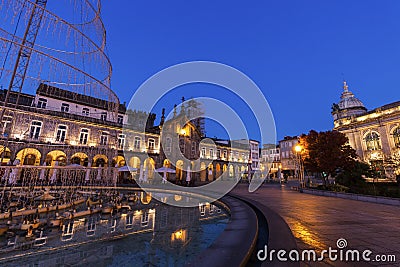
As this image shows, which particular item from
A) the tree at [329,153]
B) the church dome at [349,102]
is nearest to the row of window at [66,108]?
the tree at [329,153]

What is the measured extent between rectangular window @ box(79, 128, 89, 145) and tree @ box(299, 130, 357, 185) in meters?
30.3

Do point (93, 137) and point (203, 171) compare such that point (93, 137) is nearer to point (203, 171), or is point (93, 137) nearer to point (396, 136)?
point (203, 171)

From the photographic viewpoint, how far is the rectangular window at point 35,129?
23772 millimetres

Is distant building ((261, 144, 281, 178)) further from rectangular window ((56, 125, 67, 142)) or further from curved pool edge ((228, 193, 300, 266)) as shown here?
curved pool edge ((228, 193, 300, 266))

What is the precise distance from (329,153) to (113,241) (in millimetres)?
21251

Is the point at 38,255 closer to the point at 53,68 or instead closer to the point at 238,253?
the point at 238,253

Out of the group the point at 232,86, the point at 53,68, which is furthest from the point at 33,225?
the point at 232,86

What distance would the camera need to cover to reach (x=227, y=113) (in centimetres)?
1745

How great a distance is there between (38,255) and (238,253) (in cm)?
506

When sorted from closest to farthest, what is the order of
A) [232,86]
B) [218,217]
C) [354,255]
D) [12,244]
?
[354,255], [12,244], [218,217], [232,86]

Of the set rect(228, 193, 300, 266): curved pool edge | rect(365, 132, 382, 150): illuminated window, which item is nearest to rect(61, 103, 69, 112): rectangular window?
rect(228, 193, 300, 266): curved pool edge
